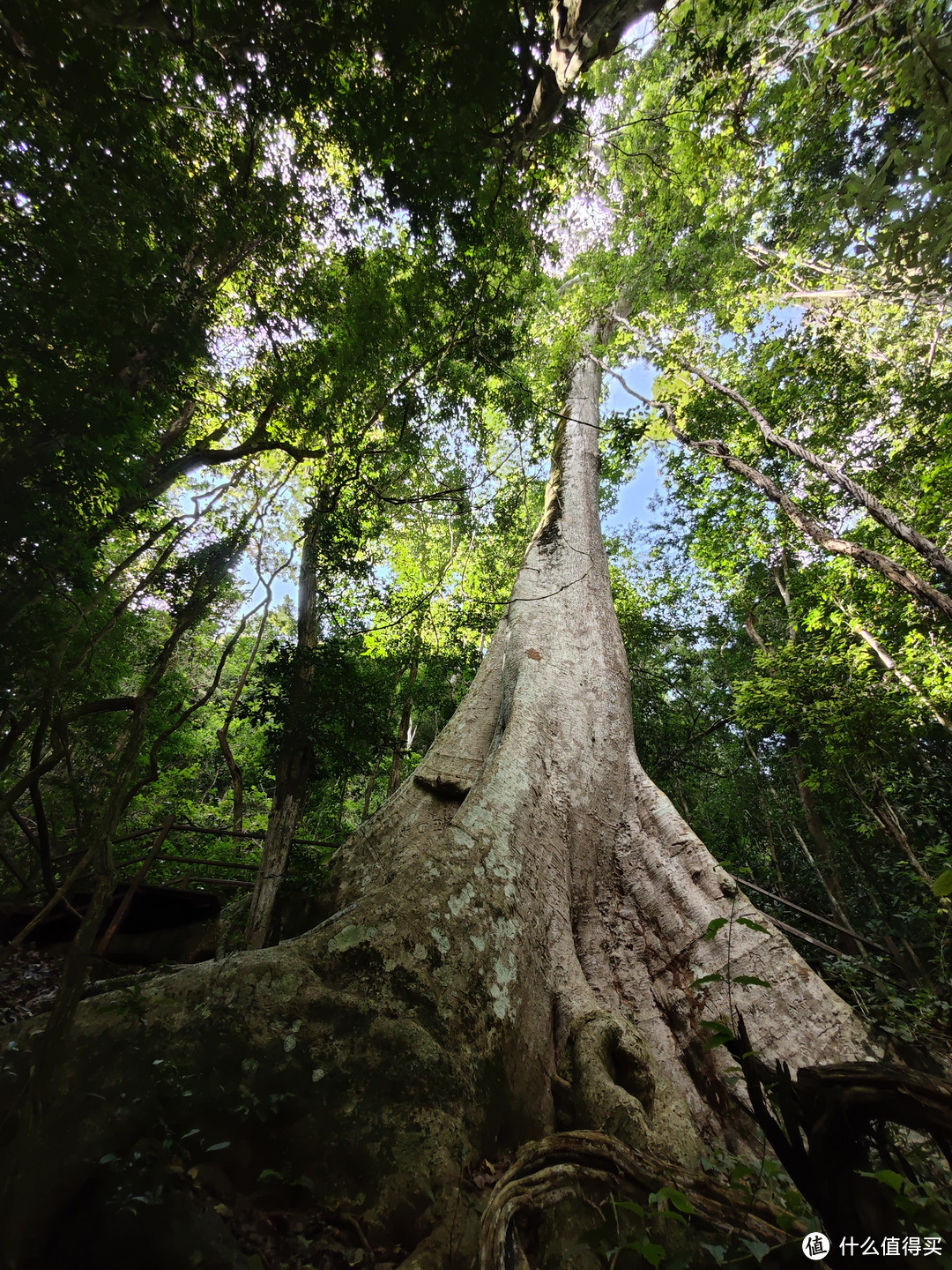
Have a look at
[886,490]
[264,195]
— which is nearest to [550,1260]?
[264,195]

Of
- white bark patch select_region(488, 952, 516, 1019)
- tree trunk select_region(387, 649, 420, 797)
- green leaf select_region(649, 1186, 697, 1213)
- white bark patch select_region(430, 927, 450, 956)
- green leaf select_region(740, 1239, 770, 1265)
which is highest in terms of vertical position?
tree trunk select_region(387, 649, 420, 797)

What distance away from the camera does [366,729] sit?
4.97 metres

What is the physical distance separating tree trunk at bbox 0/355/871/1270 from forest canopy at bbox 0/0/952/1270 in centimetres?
5

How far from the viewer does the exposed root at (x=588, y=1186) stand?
1010mm

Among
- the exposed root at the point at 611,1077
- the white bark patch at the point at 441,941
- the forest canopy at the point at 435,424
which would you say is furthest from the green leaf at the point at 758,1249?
the white bark patch at the point at 441,941

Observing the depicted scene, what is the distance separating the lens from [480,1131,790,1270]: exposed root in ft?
3.31

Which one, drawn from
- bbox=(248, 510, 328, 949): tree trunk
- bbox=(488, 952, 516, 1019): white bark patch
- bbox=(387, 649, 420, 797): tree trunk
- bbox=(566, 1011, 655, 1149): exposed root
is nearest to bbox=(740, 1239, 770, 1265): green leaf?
bbox=(566, 1011, 655, 1149): exposed root

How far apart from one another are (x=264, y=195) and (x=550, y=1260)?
5.95 m

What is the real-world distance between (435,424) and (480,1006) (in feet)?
18.1

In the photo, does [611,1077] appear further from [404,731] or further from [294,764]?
[404,731]

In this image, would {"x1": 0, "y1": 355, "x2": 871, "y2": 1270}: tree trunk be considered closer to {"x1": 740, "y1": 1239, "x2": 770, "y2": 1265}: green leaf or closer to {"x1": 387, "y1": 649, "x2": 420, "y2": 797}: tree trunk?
{"x1": 740, "y1": 1239, "x2": 770, "y2": 1265}: green leaf

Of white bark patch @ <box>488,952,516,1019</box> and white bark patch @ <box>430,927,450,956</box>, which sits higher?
white bark patch @ <box>430,927,450,956</box>

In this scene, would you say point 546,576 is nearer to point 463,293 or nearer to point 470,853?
point 463,293

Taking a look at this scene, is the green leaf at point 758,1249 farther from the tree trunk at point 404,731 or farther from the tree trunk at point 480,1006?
the tree trunk at point 404,731
